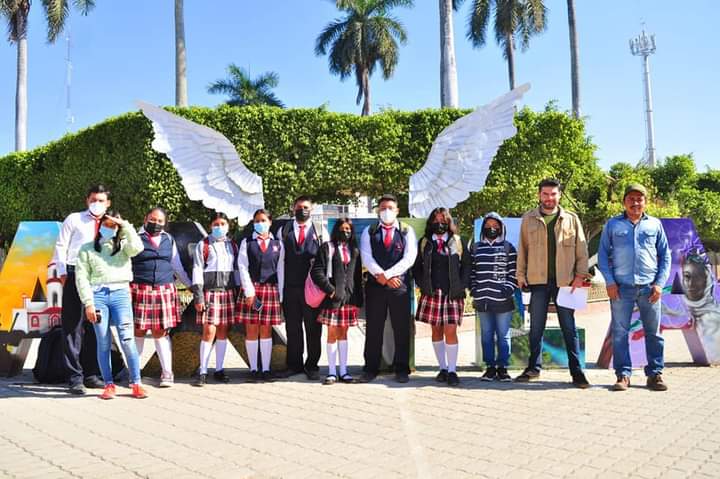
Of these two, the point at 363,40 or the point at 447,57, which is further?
the point at 363,40

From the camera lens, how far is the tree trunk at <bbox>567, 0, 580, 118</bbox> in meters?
20.6

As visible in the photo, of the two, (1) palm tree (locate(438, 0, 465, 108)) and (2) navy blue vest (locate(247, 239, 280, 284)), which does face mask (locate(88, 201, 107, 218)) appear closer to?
(2) navy blue vest (locate(247, 239, 280, 284))

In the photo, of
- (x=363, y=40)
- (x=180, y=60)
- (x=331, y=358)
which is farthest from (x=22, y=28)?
(x=331, y=358)

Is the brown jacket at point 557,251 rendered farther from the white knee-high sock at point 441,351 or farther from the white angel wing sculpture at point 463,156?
the white angel wing sculpture at point 463,156

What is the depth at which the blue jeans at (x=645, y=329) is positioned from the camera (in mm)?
5320

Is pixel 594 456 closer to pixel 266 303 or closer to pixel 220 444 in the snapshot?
pixel 220 444

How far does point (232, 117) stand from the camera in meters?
12.5

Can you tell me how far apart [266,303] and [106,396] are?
5.62ft

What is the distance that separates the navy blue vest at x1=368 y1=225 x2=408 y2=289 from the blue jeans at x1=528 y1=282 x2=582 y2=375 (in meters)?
1.36

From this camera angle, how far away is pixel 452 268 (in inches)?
223

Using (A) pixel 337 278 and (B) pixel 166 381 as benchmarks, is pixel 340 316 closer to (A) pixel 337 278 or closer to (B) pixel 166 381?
(A) pixel 337 278

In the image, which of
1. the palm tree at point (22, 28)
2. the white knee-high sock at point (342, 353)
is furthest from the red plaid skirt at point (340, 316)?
the palm tree at point (22, 28)

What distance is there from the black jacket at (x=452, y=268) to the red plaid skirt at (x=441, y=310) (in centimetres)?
6

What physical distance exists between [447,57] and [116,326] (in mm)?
13144
